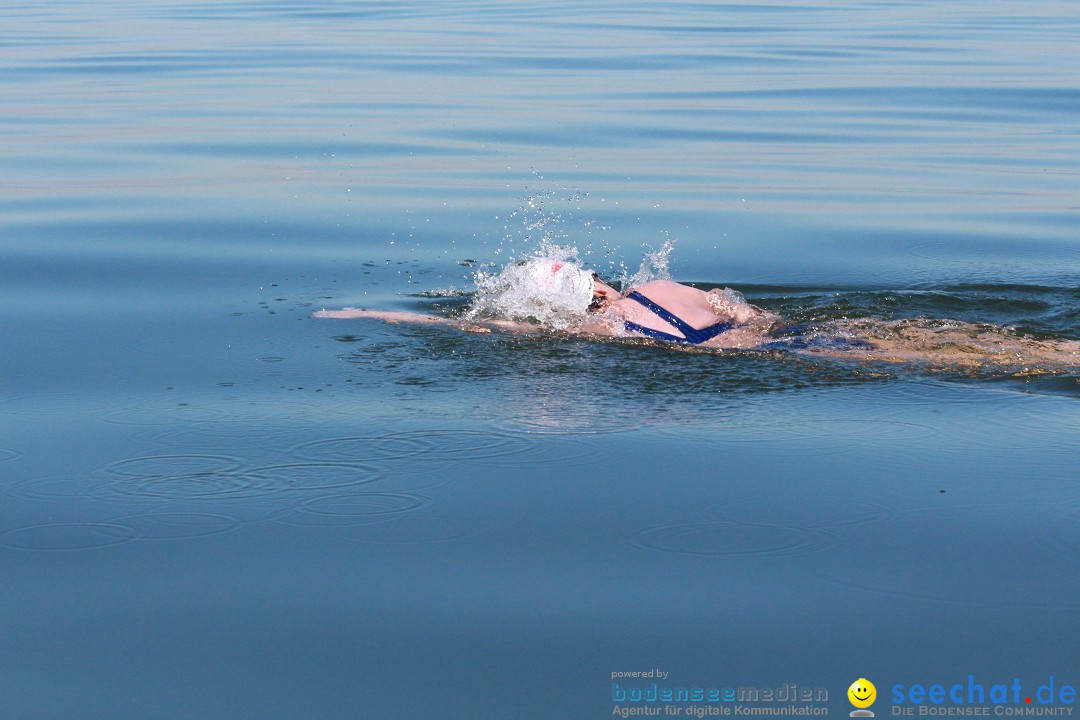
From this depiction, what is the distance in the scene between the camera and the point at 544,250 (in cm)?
1052

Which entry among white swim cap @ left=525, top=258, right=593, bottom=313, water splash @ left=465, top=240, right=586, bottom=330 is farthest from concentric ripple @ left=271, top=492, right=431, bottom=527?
white swim cap @ left=525, top=258, right=593, bottom=313

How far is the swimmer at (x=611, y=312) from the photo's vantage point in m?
7.91

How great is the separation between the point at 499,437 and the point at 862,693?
259 centimetres

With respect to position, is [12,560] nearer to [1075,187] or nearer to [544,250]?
[544,250]

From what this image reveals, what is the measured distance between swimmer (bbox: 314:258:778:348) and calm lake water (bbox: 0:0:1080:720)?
223mm

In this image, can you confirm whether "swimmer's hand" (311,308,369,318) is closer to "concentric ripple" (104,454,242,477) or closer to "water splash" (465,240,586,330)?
"water splash" (465,240,586,330)

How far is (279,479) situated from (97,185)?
8996 millimetres

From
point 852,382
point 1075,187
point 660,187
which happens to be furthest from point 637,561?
point 1075,187

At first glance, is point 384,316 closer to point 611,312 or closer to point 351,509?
point 611,312

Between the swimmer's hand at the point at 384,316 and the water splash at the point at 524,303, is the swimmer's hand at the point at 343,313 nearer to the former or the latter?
the swimmer's hand at the point at 384,316

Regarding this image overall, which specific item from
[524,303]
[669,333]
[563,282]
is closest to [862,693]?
[669,333]

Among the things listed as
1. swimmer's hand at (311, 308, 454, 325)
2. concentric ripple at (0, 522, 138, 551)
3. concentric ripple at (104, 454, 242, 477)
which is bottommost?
concentric ripple at (0, 522, 138, 551)

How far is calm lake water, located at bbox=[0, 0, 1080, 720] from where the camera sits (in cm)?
404

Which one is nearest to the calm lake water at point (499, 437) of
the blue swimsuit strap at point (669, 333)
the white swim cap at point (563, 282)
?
the blue swimsuit strap at point (669, 333)
